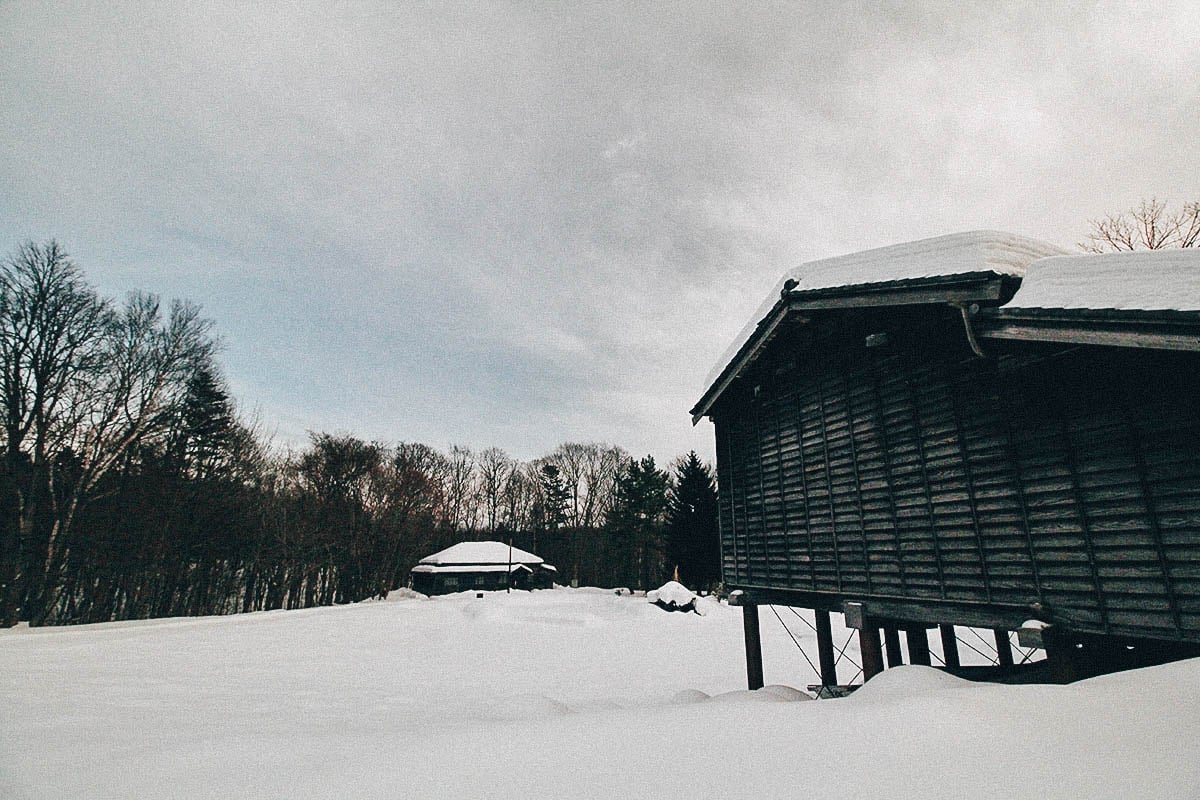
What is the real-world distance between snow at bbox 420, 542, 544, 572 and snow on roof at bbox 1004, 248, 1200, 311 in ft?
145

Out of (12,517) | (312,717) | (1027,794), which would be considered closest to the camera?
(1027,794)

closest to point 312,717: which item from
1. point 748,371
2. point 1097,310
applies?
point 748,371

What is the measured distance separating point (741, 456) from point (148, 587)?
28164mm

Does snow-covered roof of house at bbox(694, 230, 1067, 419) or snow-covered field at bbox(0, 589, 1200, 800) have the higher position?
snow-covered roof of house at bbox(694, 230, 1067, 419)

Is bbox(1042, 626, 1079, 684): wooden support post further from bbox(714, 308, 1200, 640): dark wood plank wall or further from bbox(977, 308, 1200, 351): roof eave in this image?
bbox(977, 308, 1200, 351): roof eave

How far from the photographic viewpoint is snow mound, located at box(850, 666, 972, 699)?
15.3 ft

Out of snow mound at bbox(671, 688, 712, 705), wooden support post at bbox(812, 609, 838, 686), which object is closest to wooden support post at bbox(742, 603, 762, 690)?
wooden support post at bbox(812, 609, 838, 686)

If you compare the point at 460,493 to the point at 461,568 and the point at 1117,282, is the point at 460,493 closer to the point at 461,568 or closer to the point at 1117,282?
the point at 461,568

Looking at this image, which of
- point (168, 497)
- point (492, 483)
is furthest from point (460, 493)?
point (168, 497)

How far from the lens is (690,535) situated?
125 ft

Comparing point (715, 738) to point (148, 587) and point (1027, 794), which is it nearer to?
point (1027, 794)

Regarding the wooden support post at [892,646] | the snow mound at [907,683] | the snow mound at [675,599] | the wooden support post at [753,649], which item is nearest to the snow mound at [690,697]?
the snow mound at [907,683]

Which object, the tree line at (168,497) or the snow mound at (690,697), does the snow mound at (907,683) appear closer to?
the snow mound at (690,697)

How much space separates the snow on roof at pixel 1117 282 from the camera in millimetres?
4762
